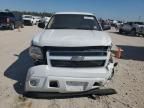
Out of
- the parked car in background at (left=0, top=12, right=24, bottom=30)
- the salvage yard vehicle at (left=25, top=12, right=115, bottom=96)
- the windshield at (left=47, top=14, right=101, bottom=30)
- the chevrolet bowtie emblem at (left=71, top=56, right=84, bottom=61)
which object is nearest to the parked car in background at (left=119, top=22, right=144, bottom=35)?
the parked car in background at (left=0, top=12, right=24, bottom=30)

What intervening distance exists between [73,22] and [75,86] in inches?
106

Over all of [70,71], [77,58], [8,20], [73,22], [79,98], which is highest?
[73,22]

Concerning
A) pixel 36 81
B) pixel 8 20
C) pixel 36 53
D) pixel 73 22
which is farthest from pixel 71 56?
pixel 8 20

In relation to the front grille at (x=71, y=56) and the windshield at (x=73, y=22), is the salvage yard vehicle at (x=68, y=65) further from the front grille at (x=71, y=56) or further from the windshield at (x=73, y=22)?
the windshield at (x=73, y=22)

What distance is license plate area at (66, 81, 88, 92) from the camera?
553 centimetres

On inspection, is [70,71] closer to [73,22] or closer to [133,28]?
[73,22]

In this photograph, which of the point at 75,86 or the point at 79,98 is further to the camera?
the point at 79,98

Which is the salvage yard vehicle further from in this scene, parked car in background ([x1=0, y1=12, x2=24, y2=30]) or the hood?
parked car in background ([x1=0, y1=12, x2=24, y2=30])

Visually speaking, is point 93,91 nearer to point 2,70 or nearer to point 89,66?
point 89,66

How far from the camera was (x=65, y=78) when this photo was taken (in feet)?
17.9

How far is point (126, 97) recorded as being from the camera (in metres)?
6.14

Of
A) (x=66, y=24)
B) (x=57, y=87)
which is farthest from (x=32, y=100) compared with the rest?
(x=66, y=24)

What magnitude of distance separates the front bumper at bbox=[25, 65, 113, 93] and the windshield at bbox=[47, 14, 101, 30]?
2189 millimetres

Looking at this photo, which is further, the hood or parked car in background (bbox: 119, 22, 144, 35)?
parked car in background (bbox: 119, 22, 144, 35)
